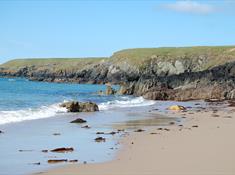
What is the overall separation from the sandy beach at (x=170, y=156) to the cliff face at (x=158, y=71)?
31.1m

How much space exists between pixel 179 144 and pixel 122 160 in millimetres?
3195

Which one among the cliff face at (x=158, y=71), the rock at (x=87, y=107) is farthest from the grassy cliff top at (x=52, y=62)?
the rock at (x=87, y=107)

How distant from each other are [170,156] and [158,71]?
328 feet

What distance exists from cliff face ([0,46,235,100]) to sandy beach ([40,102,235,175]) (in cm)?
3109

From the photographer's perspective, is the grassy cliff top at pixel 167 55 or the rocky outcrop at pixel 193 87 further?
the grassy cliff top at pixel 167 55

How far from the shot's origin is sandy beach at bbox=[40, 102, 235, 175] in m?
9.95

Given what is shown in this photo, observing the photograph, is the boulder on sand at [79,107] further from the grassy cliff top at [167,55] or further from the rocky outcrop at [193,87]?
the grassy cliff top at [167,55]

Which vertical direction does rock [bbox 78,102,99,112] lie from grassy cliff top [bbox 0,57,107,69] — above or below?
below

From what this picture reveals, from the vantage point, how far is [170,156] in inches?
462

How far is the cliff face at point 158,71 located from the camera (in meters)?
49.8

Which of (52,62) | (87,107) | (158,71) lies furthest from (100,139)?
(52,62)

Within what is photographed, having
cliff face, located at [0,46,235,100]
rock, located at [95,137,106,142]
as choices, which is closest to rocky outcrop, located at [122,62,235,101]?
cliff face, located at [0,46,235,100]

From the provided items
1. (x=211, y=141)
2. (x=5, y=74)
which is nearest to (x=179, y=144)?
(x=211, y=141)

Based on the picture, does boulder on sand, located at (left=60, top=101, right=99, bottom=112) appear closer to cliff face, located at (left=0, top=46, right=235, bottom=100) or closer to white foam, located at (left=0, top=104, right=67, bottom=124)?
white foam, located at (left=0, top=104, right=67, bottom=124)
